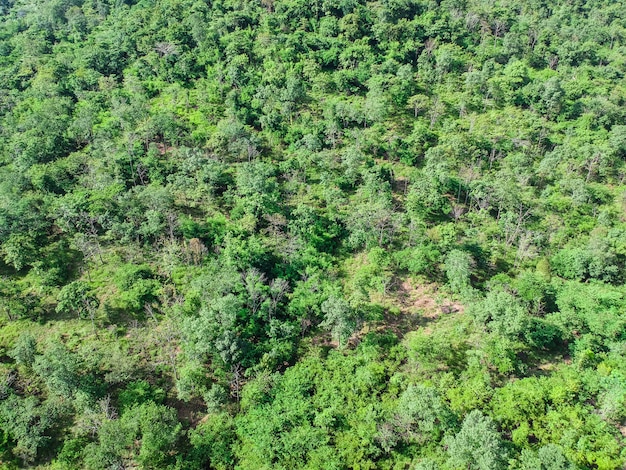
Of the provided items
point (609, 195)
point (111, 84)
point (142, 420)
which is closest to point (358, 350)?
point (142, 420)

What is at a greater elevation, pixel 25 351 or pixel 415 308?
pixel 25 351

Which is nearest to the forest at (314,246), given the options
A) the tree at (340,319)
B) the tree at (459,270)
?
the tree at (459,270)

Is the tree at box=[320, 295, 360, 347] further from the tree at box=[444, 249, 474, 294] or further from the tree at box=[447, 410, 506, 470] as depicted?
the tree at box=[447, 410, 506, 470]

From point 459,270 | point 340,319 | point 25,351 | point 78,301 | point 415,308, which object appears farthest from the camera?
point 415,308

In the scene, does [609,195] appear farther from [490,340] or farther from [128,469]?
[128,469]

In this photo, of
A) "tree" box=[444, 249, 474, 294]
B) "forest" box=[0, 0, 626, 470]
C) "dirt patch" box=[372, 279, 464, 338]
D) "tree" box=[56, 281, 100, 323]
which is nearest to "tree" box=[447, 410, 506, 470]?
"forest" box=[0, 0, 626, 470]

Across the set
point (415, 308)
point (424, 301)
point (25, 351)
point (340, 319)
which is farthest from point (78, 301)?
point (424, 301)

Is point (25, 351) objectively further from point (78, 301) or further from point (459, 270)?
point (459, 270)

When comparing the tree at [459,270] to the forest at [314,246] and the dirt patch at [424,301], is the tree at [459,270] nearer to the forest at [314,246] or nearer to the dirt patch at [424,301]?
the forest at [314,246]

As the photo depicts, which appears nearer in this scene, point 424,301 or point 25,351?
point 25,351
